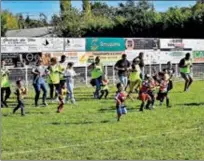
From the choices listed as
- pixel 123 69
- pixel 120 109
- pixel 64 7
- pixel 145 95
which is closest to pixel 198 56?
pixel 123 69

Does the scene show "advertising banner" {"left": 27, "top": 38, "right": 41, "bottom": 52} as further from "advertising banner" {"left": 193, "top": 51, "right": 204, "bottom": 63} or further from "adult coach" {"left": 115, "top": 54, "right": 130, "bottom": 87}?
"advertising banner" {"left": 193, "top": 51, "right": 204, "bottom": 63}

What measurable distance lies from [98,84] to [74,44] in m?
6.49

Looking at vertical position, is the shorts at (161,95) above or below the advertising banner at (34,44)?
below

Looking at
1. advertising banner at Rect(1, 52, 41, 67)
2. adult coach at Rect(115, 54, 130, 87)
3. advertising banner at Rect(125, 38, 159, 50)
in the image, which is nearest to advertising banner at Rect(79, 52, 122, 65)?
advertising banner at Rect(125, 38, 159, 50)

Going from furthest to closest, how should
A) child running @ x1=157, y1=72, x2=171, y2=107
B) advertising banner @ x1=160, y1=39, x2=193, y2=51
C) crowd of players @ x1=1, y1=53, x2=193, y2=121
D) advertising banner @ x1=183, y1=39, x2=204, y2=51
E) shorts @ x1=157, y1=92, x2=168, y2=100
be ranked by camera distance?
1. advertising banner @ x1=183, y1=39, x2=204, y2=51
2. advertising banner @ x1=160, y1=39, x2=193, y2=51
3. shorts @ x1=157, y1=92, x2=168, y2=100
4. child running @ x1=157, y1=72, x2=171, y2=107
5. crowd of players @ x1=1, y1=53, x2=193, y2=121

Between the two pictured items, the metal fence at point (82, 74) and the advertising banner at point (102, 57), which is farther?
the advertising banner at point (102, 57)

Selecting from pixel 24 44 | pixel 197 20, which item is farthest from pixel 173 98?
pixel 197 20

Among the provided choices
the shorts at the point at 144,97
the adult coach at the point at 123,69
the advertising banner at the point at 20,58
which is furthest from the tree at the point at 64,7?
the shorts at the point at 144,97

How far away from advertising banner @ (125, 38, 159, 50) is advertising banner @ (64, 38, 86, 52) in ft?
9.80

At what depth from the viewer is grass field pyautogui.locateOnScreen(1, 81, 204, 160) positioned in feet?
37.6

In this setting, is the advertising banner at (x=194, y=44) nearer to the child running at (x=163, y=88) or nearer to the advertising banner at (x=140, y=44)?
the advertising banner at (x=140, y=44)

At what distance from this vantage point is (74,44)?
97.1 ft

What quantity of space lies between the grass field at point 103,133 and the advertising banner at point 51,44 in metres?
8.29

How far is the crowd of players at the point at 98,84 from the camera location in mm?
18078
